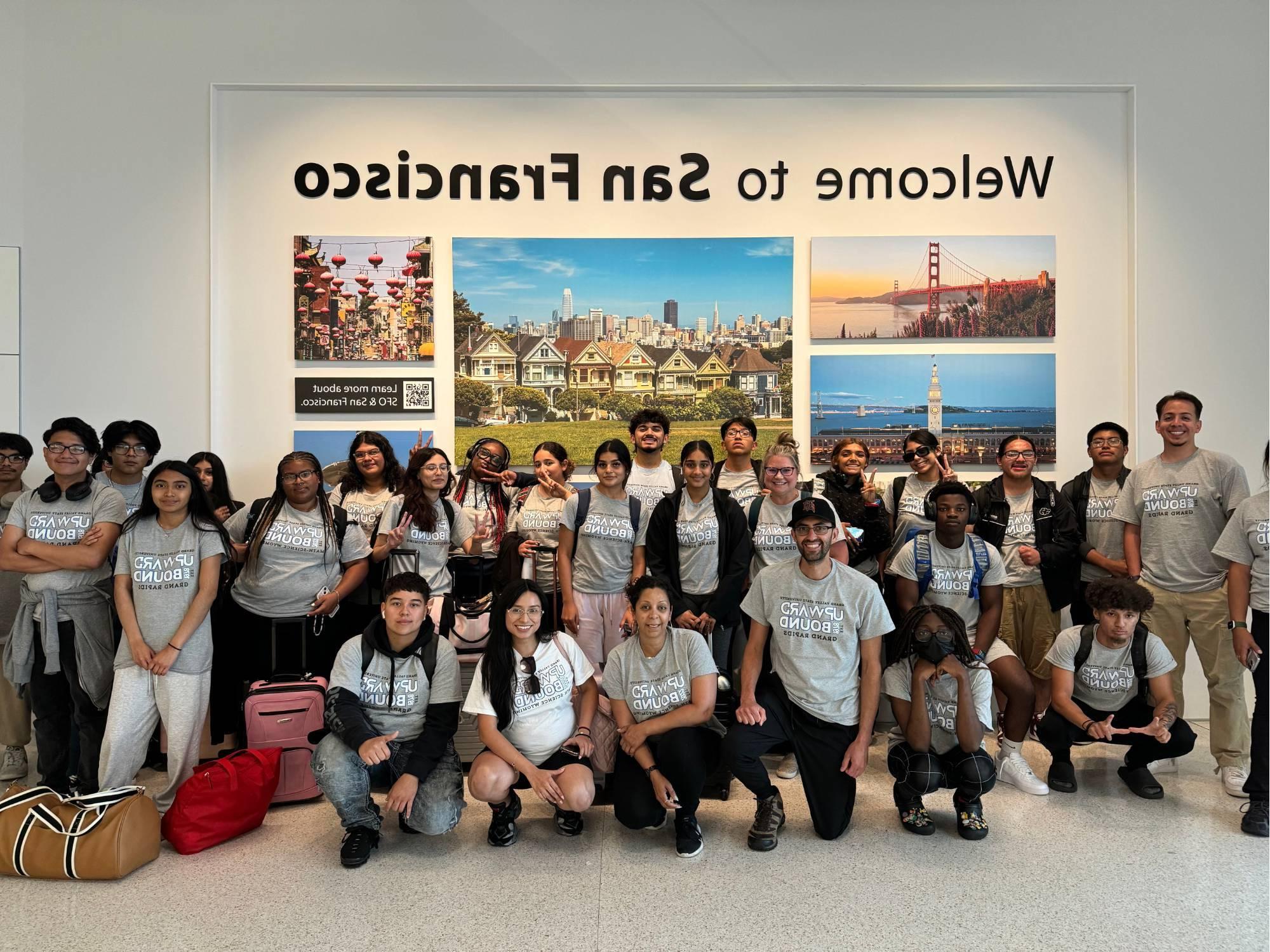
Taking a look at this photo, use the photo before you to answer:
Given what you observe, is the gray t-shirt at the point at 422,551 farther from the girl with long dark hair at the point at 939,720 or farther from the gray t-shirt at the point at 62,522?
the girl with long dark hair at the point at 939,720

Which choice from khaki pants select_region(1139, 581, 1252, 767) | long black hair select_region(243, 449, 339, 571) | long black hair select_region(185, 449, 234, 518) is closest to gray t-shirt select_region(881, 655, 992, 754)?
khaki pants select_region(1139, 581, 1252, 767)

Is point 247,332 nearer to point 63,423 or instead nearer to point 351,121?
point 351,121

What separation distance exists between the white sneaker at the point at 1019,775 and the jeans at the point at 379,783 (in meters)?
2.58

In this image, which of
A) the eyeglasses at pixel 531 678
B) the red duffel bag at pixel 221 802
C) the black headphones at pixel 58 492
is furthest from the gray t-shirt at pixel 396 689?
the black headphones at pixel 58 492

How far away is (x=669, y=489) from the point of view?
4.65m

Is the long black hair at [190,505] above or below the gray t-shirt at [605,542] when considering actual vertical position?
above

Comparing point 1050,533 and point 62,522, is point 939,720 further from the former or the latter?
point 62,522

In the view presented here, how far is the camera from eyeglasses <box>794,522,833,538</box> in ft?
11.4

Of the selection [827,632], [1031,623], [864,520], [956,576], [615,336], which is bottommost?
[1031,623]

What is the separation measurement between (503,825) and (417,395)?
10.0 ft

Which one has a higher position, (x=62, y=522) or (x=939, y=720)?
(x=62, y=522)

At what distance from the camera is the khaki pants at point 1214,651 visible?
159 inches

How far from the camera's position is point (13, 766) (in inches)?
164

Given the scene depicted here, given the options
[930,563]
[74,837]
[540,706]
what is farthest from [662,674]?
[74,837]
